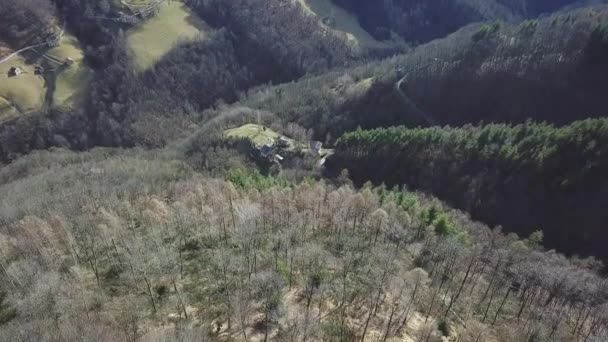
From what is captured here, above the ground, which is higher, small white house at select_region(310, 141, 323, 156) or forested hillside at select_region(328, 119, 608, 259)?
forested hillside at select_region(328, 119, 608, 259)

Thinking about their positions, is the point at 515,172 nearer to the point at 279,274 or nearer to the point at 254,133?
the point at 279,274

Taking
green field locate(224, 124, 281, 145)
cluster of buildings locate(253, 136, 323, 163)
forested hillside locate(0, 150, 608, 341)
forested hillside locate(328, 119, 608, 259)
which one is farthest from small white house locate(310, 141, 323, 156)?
forested hillside locate(0, 150, 608, 341)

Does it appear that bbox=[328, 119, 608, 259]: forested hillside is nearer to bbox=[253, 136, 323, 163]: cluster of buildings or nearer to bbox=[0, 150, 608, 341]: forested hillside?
bbox=[253, 136, 323, 163]: cluster of buildings

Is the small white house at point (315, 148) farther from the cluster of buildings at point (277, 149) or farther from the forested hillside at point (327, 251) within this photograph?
the forested hillside at point (327, 251)

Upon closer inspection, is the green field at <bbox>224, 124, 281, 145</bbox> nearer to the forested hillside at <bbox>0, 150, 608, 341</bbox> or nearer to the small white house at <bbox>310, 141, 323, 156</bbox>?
the small white house at <bbox>310, 141, 323, 156</bbox>

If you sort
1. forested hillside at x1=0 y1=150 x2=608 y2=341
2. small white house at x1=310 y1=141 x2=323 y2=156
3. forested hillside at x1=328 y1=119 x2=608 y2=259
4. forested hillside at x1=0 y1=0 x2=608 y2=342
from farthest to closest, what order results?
small white house at x1=310 y1=141 x2=323 y2=156, forested hillside at x1=328 y1=119 x2=608 y2=259, forested hillside at x1=0 y1=0 x2=608 y2=342, forested hillside at x1=0 y1=150 x2=608 y2=341

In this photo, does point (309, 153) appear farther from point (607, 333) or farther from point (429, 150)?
point (607, 333)

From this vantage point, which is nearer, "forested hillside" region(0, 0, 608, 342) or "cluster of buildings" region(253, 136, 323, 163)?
"forested hillside" region(0, 0, 608, 342)

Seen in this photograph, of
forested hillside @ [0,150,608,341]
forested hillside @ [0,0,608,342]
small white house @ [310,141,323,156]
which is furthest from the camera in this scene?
small white house @ [310,141,323,156]
